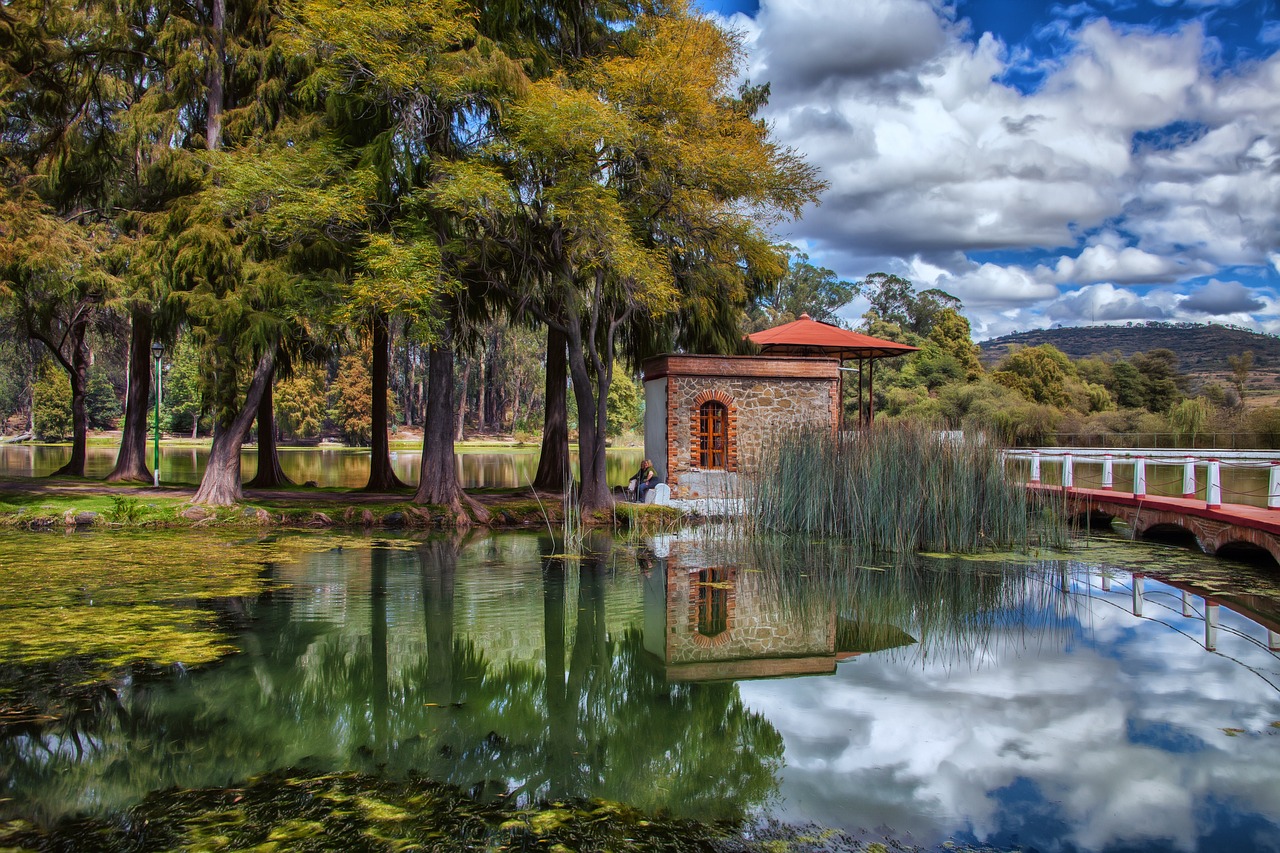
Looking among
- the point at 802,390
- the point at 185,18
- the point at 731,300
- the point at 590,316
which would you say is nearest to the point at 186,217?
the point at 185,18

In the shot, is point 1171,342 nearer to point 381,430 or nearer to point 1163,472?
point 1163,472

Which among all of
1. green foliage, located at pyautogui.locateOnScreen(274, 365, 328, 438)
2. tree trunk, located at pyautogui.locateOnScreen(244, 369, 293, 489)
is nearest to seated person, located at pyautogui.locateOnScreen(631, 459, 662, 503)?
tree trunk, located at pyautogui.locateOnScreen(244, 369, 293, 489)

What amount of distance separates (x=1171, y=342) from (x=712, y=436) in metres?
83.0

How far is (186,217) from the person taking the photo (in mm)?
15211

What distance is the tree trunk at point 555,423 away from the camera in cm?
1898

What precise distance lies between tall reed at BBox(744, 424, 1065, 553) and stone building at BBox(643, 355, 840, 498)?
4.76 m

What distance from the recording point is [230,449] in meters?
15.6

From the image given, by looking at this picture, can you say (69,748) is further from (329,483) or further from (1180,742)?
(329,483)

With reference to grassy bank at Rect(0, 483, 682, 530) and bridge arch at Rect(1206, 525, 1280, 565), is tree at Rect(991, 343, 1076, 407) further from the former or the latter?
grassy bank at Rect(0, 483, 682, 530)

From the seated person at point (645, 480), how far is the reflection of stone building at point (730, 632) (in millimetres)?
6616

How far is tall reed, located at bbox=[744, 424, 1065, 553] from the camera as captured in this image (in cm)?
1159

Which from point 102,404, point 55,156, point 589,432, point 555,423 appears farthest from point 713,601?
point 102,404

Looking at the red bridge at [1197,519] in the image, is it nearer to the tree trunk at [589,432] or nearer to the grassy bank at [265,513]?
the grassy bank at [265,513]

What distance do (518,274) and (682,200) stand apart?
3.23 m
